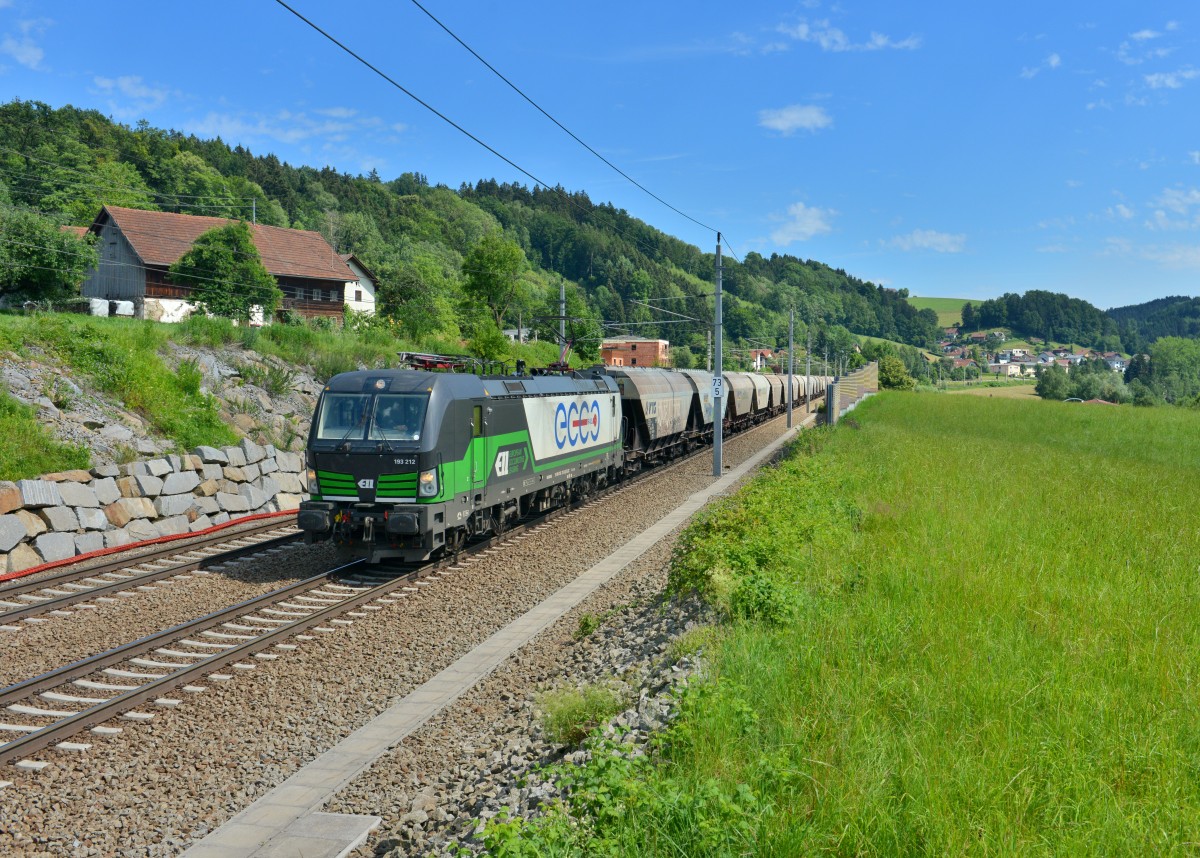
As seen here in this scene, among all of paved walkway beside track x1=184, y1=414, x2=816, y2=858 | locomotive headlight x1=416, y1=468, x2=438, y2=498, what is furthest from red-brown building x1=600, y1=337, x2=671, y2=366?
paved walkway beside track x1=184, y1=414, x2=816, y2=858

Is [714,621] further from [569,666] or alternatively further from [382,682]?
[382,682]

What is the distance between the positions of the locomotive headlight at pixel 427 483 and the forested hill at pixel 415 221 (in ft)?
40.4

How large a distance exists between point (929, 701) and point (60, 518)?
14245 mm

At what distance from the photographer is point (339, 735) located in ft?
26.0

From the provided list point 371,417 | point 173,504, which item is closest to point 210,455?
point 173,504

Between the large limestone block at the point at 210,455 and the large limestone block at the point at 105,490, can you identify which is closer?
the large limestone block at the point at 105,490

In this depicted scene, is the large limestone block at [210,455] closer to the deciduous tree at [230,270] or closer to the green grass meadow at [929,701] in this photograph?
the green grass meadow at [929,701]

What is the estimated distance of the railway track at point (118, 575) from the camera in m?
11.3

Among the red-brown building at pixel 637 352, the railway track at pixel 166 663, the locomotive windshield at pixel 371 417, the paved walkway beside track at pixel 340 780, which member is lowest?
the paved walkway beside track at pixel 340 780

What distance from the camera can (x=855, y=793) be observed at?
468 cm

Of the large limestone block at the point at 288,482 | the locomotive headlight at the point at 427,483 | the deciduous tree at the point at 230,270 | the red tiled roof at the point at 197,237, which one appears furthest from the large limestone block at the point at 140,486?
the red tiled roof at the point at 197,237

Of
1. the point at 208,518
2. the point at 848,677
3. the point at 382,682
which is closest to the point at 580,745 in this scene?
the point at 848,677

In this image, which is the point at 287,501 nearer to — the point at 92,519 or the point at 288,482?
the point at 288,482

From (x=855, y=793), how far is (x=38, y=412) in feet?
55.4
